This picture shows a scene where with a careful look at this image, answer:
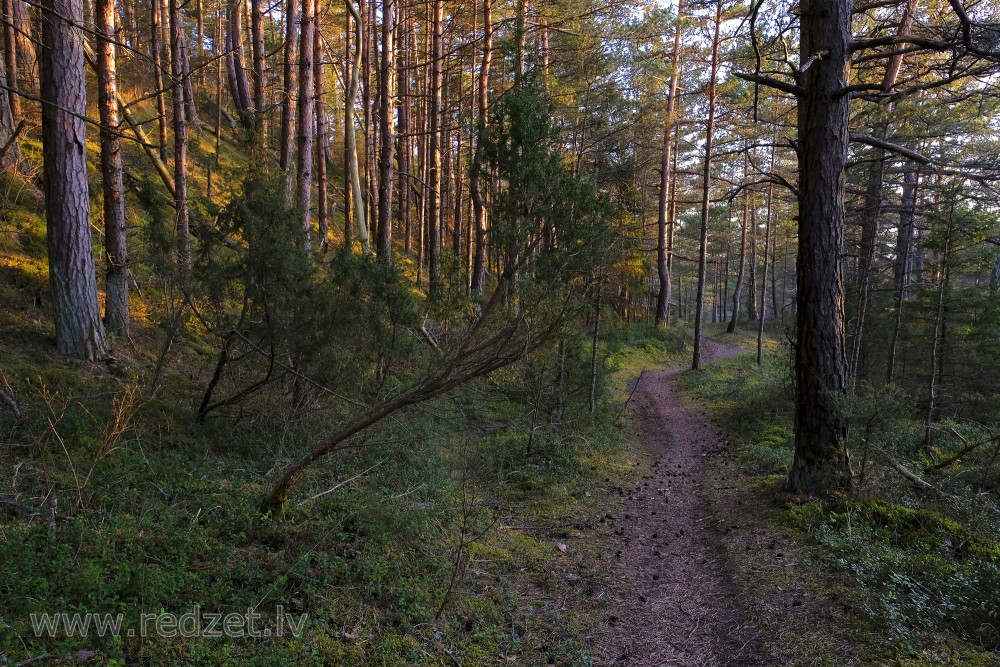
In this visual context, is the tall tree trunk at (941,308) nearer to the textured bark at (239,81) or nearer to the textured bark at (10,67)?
the textured bark at (10,67)

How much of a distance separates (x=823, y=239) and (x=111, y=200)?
31.5 ft

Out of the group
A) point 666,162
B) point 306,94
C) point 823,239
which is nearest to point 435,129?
point 306,94

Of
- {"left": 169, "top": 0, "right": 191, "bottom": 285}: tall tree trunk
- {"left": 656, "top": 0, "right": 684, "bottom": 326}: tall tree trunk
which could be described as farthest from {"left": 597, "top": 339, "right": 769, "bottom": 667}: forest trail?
{"left": 656, "top": 0, "right": 684, "bottom": 326}: tall tree trunk

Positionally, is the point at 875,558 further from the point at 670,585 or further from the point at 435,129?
the point at 435,129

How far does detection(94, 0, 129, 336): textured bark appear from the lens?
7.43m

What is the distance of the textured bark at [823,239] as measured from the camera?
218 inches

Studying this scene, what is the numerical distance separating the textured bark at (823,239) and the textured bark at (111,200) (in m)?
9.26

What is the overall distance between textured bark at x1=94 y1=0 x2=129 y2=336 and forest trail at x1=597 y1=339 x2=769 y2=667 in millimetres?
7626

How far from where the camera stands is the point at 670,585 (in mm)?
4609

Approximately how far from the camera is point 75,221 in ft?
20.0

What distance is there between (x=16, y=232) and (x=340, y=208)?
16.2 meters

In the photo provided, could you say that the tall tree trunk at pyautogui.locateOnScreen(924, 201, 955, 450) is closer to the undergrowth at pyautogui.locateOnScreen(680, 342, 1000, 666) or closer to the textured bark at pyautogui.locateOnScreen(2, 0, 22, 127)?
the undergrowth at pyautogui.locateOnScreen(680, 342, 1000, 666)

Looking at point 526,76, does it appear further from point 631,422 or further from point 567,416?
point 631,422

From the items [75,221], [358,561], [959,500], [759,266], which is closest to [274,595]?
[358,561]
